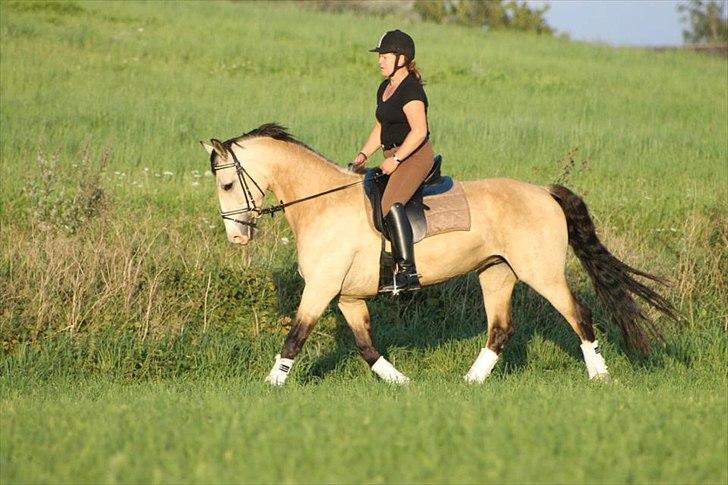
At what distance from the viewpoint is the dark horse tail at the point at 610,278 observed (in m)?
9.55

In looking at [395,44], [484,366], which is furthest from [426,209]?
[484,366]

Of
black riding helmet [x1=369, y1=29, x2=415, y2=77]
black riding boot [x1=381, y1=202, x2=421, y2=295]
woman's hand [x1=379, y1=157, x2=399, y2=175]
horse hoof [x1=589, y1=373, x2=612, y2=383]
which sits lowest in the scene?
horse hoof [x1=589, y1=373, x2=612, y2=383]

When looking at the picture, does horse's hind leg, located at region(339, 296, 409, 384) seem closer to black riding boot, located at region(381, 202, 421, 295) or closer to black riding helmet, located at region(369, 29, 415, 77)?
black riding boot, located at region(381, 202, 421, 295)

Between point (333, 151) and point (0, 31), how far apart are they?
40.5ft

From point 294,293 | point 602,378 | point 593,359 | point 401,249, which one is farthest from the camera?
point 294,293

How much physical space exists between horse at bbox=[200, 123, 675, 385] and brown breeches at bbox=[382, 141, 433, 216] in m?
0.25

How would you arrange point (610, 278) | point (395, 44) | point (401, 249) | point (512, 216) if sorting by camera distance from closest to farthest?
point (395, 44), point (401, 249), point (512, 216), point (610, 278)

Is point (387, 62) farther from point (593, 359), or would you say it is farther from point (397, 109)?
point (593, 359)

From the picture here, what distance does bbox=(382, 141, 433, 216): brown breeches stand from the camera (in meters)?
8.73

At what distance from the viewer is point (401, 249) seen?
28.6ft

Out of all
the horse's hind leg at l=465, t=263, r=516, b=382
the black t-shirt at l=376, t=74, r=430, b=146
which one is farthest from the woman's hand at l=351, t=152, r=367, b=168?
the horse's hind leg at l=465, t=263, r=516, b=382

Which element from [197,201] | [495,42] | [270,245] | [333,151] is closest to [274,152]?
[270,245]

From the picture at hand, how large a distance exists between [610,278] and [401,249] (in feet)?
6.79

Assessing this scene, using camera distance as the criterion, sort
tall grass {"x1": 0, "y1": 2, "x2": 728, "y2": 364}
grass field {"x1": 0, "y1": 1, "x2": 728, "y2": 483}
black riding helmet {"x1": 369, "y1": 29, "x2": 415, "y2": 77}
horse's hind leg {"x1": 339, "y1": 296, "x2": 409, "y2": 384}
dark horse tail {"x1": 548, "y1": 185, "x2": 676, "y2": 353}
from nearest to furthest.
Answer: grass field {"x1": 0, "y1": 1, "x2": 728, "y2": 483} < black riding helmet {"x1": 369, "y1": 29, "x2": 415, "y2": 77} < horse's hind leg {"x1": 339, "y1": 296, "x2": 409, "y2": 384} < dark horse tail {"x1": 548, "y1": 185, "x2": 676, "y2": 353} < tall grass {"x1": 0, "y1": 2, "x2": 728, "y2": 364}
